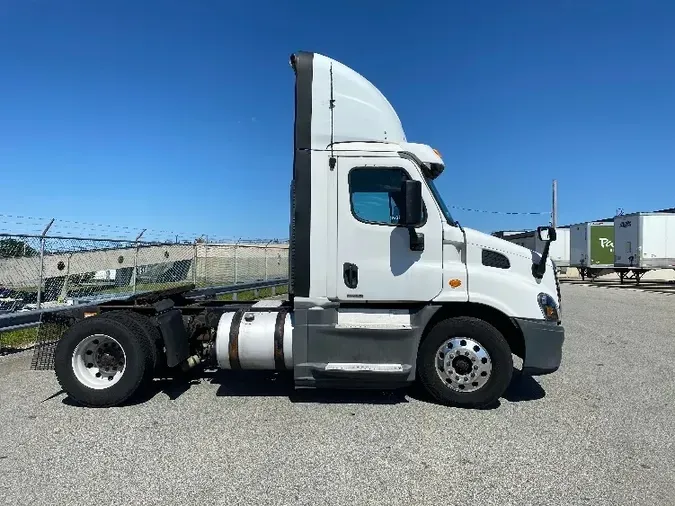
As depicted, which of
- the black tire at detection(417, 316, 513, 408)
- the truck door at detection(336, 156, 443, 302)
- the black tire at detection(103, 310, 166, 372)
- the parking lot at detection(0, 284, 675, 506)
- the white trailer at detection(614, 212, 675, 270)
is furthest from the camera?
the white trailer at detection(614, 212, 675, 270)

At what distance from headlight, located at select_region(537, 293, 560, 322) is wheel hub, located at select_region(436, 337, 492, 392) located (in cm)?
78

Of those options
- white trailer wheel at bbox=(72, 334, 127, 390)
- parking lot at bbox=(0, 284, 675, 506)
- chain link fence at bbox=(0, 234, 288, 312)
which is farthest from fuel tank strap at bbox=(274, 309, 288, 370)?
chain link fence at bbox=(0, 234, 288, 312)

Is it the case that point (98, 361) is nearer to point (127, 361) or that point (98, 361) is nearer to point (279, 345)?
point (127, 361)

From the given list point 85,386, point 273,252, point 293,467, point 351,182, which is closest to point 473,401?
point 293,467

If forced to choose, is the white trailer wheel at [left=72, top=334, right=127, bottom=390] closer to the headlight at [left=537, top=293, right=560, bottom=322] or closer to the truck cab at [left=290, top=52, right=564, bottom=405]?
the truck cab at [left=290, top=52, right=564, bottom=405]

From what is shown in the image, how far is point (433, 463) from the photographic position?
13.5ft

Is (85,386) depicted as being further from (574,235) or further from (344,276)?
(574,235)

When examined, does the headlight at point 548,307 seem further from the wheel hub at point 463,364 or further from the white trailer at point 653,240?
the white trailer at point 653,240

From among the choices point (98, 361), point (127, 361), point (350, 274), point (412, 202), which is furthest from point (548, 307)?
point (98, 361)

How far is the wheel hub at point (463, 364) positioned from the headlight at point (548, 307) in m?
0.78

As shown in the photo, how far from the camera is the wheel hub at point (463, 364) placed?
5.48 metres

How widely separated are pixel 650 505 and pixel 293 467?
8.07ft

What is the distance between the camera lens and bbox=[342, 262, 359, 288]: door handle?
5602 millimetres

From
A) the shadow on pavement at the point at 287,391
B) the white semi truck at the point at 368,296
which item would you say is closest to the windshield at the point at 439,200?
the white semi truck at the point at 368,296
